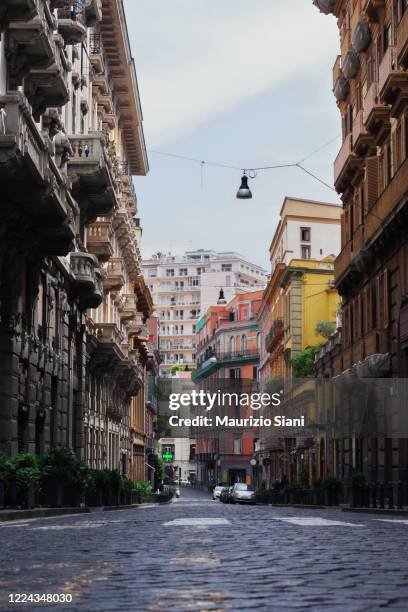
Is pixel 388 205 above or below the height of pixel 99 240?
below

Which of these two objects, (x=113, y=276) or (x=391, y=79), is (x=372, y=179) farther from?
(x=113, y=276)

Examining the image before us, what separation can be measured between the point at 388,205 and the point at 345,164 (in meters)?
10.2

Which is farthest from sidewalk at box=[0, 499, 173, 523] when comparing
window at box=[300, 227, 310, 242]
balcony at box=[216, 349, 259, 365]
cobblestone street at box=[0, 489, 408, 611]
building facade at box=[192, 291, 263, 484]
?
balcony at box=[216, 349, 259, 365]

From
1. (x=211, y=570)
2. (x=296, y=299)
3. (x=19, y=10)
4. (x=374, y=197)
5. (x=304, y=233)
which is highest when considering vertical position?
(x=304, y=233)

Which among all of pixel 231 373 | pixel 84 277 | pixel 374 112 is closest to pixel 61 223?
pixel 84 277

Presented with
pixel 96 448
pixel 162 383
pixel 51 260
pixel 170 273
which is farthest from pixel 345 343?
pixel 170 273

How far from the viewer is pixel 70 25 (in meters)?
34.1

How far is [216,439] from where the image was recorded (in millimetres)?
133625

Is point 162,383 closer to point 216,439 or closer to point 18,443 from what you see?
point 216,439

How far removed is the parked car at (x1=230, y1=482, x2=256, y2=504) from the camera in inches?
2635

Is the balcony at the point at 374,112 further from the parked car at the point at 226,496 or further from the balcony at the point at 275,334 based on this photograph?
the balcony at the point at 275,334

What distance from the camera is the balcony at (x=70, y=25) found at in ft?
112

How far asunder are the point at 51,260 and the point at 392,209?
987 centimetres

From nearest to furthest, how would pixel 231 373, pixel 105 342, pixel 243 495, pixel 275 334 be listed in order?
pixel 105 342 → pixel 243 495 → pixel 275 334 → pixel 231 373
